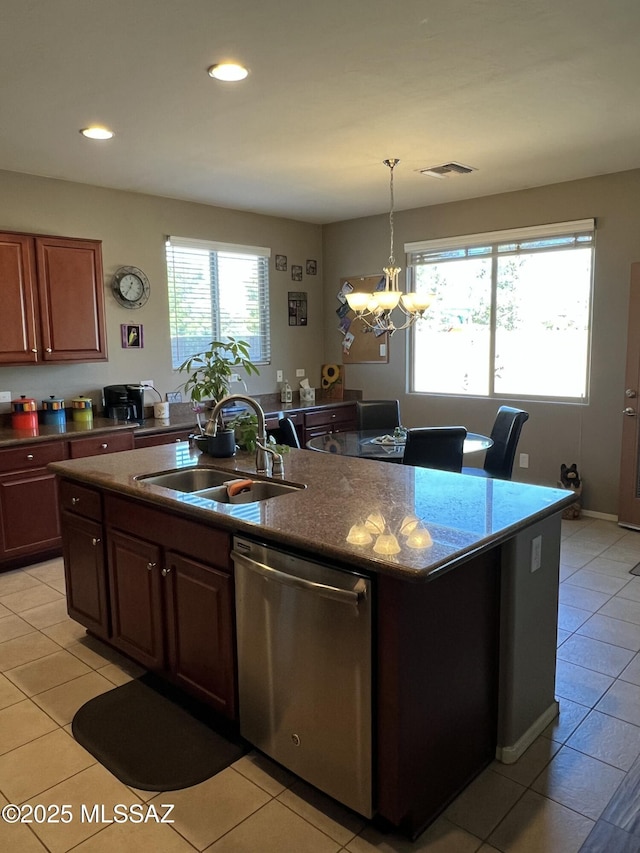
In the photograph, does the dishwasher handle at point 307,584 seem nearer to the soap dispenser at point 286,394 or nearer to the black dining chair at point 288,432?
the black dining chair at point 288,432

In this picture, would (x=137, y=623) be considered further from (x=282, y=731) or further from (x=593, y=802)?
(x=593, y=802)

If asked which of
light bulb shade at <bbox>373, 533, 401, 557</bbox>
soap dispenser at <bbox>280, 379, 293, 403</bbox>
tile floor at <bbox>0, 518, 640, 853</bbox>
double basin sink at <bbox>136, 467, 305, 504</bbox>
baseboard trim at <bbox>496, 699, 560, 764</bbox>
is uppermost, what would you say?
soap dispenser at <bbox>280, 379, 293, 403</bbox>

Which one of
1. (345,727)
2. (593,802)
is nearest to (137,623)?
(345,727)

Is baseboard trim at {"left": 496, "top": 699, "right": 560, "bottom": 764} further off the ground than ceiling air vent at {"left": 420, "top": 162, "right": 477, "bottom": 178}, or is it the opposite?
ceiling air vent at {"left": 420, "top": 162, "right": 477, "bottom": 178}

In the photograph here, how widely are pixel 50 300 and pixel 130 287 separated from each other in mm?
853

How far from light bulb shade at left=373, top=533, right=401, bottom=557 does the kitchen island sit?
0.02 m

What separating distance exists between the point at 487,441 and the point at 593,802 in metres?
2.45

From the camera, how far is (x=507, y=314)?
5.41m

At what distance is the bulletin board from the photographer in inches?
247

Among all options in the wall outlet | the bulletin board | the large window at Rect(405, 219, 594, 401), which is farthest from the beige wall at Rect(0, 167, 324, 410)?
the wall outlet

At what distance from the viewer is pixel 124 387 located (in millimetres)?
4793

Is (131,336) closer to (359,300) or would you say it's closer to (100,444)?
(100,444)

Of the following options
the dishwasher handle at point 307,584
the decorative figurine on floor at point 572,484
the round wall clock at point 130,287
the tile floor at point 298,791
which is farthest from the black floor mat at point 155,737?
the decorative figurine on floor at point 572,484

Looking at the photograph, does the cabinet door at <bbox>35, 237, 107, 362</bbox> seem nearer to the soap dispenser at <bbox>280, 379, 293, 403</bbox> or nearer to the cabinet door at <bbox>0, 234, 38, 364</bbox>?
the cabinet door at <bbox>0, 234, 38, 364</bbox>
